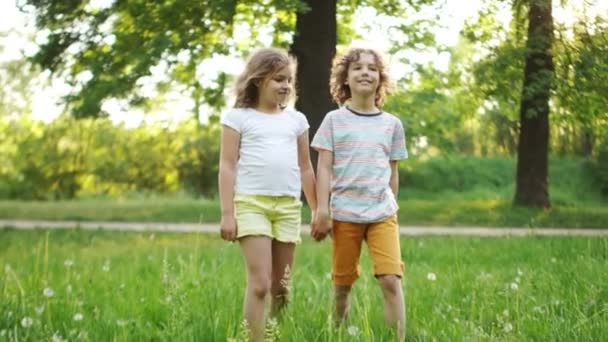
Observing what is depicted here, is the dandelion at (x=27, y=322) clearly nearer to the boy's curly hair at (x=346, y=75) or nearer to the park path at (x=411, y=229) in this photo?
the boy's curly hair at (x=346, y=75)

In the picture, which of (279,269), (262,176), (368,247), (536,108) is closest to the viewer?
(262,176)

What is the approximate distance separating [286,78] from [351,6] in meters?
12.3

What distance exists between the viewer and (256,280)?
12.6 feet

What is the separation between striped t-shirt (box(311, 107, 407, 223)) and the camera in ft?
13.6

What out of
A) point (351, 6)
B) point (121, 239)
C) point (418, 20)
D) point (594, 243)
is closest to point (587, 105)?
point (418, 20)

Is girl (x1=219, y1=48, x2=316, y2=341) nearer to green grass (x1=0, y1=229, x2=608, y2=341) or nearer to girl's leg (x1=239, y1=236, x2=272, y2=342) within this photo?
girl's leg (x1=239, y1=236, x2=272, y2=342)

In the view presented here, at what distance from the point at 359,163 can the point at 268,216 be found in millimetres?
577

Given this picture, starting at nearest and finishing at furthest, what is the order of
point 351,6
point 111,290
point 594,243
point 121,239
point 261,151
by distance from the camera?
point 261,151
point 111,290
point 594,243
point 121,239
point 351,6

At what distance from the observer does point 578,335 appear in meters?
3.65

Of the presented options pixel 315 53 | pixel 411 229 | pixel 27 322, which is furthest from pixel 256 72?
pixel 315 53

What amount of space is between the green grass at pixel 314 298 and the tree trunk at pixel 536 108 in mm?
5850

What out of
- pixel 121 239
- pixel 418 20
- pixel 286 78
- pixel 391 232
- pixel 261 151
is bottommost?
pixel 121 239

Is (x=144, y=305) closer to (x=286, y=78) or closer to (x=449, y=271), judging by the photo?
(x=286, y=78)

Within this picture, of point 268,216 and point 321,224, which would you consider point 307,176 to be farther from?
point 268,216
